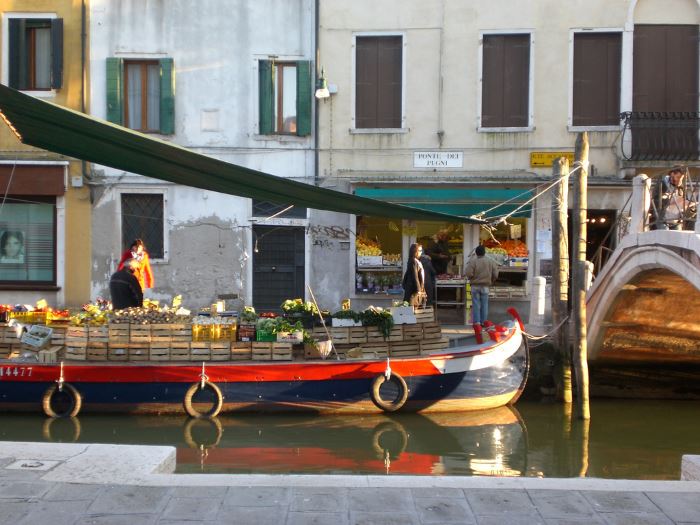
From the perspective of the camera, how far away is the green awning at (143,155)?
680 centimetres

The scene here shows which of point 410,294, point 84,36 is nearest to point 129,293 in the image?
point 410,294

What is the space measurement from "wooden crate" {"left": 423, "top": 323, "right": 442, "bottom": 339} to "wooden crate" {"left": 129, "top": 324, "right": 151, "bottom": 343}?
10.9 feet

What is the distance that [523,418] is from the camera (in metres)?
10.9

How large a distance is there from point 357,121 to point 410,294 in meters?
4.04

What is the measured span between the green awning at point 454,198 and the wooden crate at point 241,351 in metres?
4.81

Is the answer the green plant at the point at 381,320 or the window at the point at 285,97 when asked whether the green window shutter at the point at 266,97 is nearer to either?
the window at the point at 285,97

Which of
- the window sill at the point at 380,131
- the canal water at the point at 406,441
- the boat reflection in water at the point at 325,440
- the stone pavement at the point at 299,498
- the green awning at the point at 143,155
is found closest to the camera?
the stone pavement at the point at 299,498

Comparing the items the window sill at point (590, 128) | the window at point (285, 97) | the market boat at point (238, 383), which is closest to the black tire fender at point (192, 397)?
the market boat at point (238, 383)

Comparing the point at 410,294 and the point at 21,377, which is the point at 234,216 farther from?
the point at 21,377

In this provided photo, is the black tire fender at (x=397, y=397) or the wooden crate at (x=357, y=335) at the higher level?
the wooden crate at (x=357, y=335)

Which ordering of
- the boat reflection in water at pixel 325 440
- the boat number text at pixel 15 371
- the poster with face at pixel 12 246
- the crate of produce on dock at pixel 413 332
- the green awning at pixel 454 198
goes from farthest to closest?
1. the poster with face at pixel 12 246
2. the green awning at pixel 454 198
3. the crate of produce on dock at pixel 413 332
4. the boat number text at pixel 15 371
5. the boat reflection in water at pixel 325 440

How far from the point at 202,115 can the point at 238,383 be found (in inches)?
242

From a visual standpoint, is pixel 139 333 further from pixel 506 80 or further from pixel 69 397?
pixel 506 80

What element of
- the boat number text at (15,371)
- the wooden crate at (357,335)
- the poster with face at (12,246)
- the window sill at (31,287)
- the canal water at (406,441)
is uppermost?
the poster with face at (12,246)
